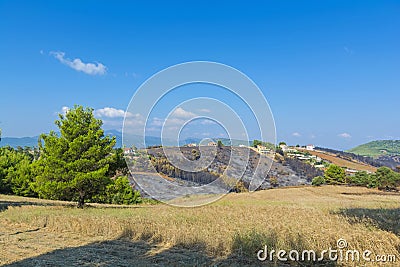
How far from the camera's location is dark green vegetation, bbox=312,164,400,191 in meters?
63.4

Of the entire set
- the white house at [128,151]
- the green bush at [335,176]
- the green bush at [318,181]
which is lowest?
the green bush at [318,181]

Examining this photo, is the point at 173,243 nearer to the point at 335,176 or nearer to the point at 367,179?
the point at 367,179

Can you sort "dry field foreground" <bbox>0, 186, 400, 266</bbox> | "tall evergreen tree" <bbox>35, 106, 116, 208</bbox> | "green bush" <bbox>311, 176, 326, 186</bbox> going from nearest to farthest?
"dry field foreground" <bbox>0, 186, 400, 266</bbox> → "tall evergreen tree" <bbox>35, 106, 116, 208</bbox> → "green bush" <bbox>311, 176, 326, 186</bbox>

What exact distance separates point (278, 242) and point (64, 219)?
10171 millimetres

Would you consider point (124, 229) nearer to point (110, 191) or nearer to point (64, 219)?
point (64, 219)

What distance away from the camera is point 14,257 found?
8.80 m

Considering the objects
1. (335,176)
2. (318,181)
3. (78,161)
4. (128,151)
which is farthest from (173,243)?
(335,176)

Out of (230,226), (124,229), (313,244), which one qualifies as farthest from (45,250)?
(313,244)

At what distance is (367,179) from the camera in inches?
2795

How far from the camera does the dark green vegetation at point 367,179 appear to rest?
63.4 m

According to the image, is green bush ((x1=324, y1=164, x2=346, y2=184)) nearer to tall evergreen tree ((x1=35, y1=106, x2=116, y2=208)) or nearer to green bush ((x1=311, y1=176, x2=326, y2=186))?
green bush ((x1=311, y1=176, x2=326, y2=186))

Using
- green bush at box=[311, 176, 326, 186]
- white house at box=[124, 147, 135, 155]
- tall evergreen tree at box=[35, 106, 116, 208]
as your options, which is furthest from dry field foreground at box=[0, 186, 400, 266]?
green bush at box=[311, 176, 326, 186]

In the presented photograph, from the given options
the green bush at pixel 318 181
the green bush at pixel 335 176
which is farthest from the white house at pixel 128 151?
the green bush at pixel 335 176

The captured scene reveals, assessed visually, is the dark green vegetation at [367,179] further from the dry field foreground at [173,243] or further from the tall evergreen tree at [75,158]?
the dry field foreground at [173,243]
